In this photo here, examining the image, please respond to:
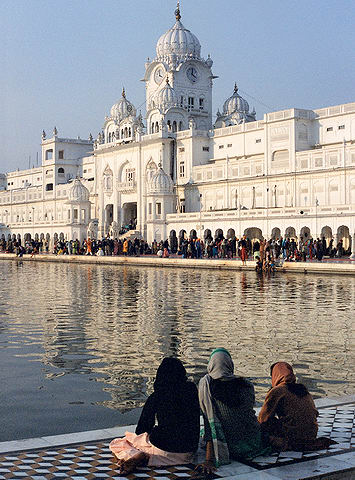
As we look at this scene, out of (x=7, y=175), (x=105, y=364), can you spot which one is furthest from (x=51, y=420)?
(x=7, y=175)

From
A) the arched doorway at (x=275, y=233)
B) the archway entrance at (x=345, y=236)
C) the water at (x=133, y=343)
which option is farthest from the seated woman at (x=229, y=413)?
the arched doorway at (x=275, y=233)

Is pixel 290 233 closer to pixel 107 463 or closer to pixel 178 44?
pixel 178 44

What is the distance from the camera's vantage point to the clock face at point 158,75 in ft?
238

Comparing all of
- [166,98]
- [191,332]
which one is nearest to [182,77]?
[166,98]

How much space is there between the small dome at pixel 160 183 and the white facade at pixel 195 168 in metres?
0.09

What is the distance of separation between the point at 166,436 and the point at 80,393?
3195 millimetres

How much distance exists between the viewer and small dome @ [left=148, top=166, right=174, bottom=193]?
6291 centimetres

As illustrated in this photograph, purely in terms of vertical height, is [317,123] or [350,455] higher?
[317,123]

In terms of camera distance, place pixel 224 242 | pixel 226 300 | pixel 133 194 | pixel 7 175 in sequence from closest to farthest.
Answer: pixel 226 300 → pixel 224 242 → pixel 133 194 → pixel 7 175

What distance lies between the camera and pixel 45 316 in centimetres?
1603

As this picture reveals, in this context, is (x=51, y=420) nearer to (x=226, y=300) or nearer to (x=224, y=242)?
(x=226, y=300)

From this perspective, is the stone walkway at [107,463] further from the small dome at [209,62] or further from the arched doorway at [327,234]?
the small dome at [209,62]

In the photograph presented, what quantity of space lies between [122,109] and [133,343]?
6572 cm

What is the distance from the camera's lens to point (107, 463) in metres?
5.73
